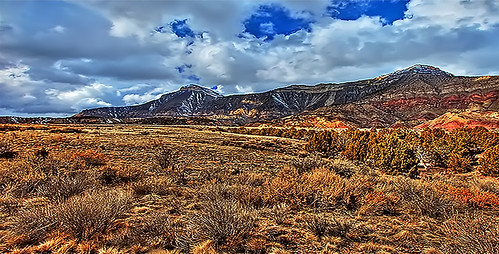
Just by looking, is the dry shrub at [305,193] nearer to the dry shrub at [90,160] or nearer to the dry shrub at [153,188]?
the dry shrub at [153,188]

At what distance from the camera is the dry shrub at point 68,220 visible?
4496mm

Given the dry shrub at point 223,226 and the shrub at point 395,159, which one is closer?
the dry shrub at point 223,226

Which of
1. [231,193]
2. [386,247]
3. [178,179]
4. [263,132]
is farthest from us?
[263,132]

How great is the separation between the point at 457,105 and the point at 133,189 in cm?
15653

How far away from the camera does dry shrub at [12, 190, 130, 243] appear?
4.50 metres

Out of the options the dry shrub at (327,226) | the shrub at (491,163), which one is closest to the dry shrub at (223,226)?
the dry shrub at (327,226)

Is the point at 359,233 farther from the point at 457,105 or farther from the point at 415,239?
the point at 457,105

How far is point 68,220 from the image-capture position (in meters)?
4.56

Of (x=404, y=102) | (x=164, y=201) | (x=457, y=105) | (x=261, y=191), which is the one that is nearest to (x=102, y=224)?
(x=164, y=201)

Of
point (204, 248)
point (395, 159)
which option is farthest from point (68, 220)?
point (395, 159)

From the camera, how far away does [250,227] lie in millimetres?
4859

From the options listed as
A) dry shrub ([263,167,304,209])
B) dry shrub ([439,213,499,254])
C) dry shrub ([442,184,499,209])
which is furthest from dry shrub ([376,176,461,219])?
dry shrub ([263,167,304,209])

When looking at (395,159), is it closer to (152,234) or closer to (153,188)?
(153,188)

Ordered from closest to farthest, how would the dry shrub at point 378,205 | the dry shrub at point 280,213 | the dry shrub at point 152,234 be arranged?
the dry shrub at point 152,234 → the dry shrub at point 280,213 → the dry shrub at point 378,205
